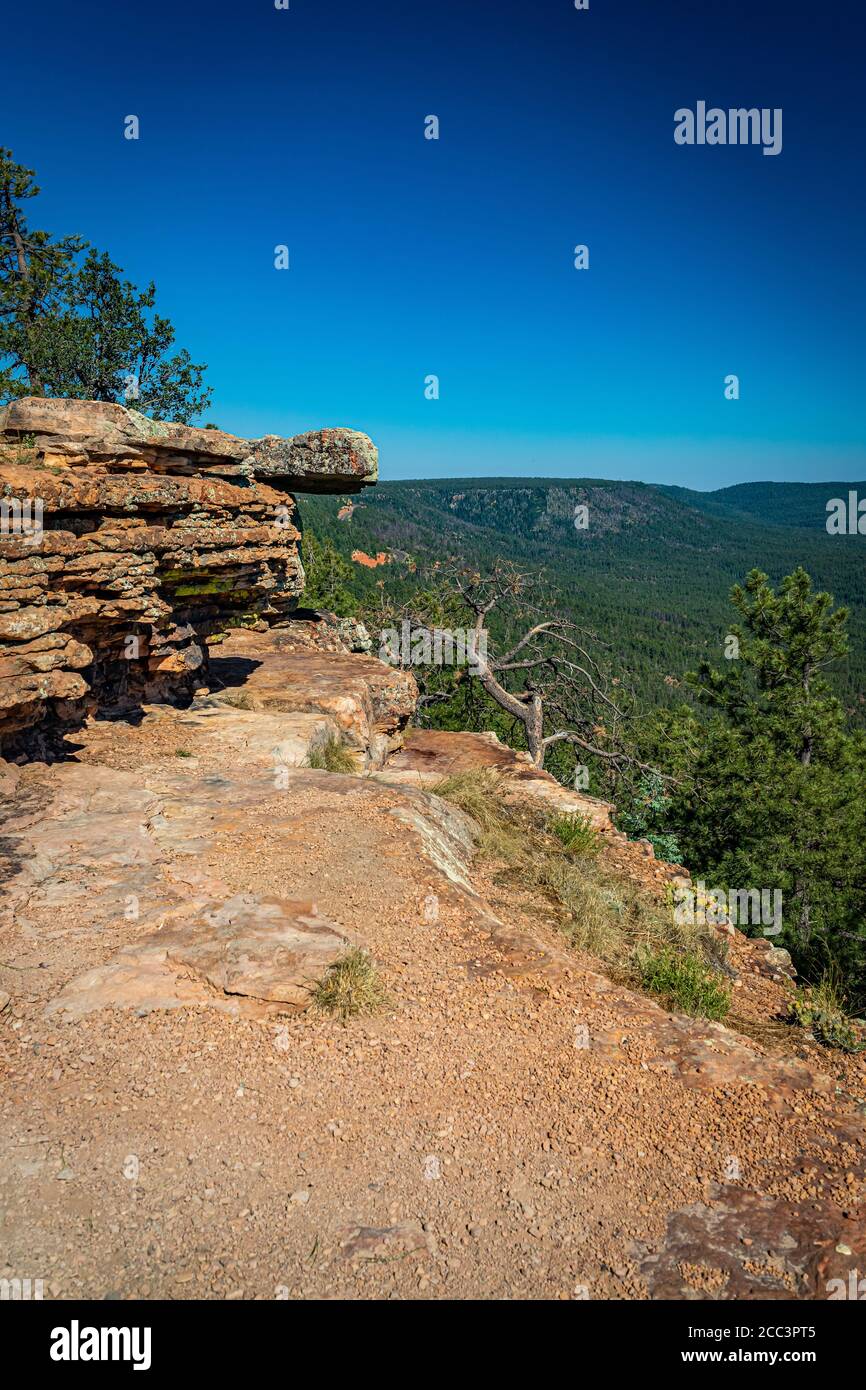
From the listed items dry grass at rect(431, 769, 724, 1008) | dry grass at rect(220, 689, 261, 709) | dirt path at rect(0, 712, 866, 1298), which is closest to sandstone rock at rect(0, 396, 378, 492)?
dry grass at rect(220, 689, 261, 709)

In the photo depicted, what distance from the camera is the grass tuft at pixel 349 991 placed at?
540 centimetres

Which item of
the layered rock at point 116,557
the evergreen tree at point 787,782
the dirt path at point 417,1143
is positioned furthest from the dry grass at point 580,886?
the evergreen tree at point 787,782

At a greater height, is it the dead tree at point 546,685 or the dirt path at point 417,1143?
the dead tree at point 546,685

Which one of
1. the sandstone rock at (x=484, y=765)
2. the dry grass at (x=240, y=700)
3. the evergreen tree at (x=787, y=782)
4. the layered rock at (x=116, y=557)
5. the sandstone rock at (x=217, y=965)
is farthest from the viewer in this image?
the evergreen tree at (x=787, y=782)

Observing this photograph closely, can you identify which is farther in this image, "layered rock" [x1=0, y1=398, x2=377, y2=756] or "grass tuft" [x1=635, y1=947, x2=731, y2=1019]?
"layered rock" [x1=0, y1=398, x2=377, y2=756]

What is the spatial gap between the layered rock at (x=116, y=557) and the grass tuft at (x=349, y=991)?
17.1 ft

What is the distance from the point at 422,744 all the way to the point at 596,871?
5.67m

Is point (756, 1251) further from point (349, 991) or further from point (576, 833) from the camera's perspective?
point (576, 833)

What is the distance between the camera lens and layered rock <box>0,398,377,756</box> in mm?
9078

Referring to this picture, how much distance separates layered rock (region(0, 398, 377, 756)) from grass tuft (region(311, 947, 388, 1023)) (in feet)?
17.1

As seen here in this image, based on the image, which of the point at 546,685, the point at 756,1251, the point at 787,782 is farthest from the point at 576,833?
the point at 787,782

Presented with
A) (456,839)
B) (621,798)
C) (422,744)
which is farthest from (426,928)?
(621,798)

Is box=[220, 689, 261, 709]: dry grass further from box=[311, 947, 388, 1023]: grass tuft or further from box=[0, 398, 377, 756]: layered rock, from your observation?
box=[311, 947, 388, 1023]: grass tuft

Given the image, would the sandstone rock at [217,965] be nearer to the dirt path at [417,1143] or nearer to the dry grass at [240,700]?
the dirt path at [417,1143]
